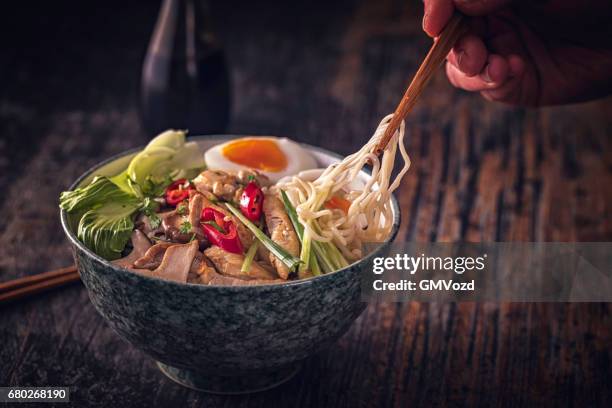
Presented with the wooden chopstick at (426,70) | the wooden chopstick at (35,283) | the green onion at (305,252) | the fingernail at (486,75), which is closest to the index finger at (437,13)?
the wooden chopstick at (426,70)

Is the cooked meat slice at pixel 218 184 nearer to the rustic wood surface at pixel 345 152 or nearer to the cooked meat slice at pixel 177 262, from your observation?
the cooked meat slice at pixel 177 262

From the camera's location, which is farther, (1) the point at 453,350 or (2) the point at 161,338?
(1) the point at 453,350

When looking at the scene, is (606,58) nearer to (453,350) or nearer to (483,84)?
(483,84)

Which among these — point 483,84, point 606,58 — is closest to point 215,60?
point 483,84

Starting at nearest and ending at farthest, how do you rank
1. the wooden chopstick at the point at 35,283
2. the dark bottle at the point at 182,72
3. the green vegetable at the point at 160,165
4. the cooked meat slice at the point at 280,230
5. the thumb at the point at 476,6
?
1. the cooked meat slice at the point at 280,230
2. the thumb at the point at 476,6
3. the green vegetable at the point at 160,165
4. the wooden chopstick at the point at 35,283
5. the dark bottle at the point at 182,72

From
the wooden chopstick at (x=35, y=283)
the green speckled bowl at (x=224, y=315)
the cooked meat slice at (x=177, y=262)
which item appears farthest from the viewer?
the wooden chopstick at (x=35, y=283)

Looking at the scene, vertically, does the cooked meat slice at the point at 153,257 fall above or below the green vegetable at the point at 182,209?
below
